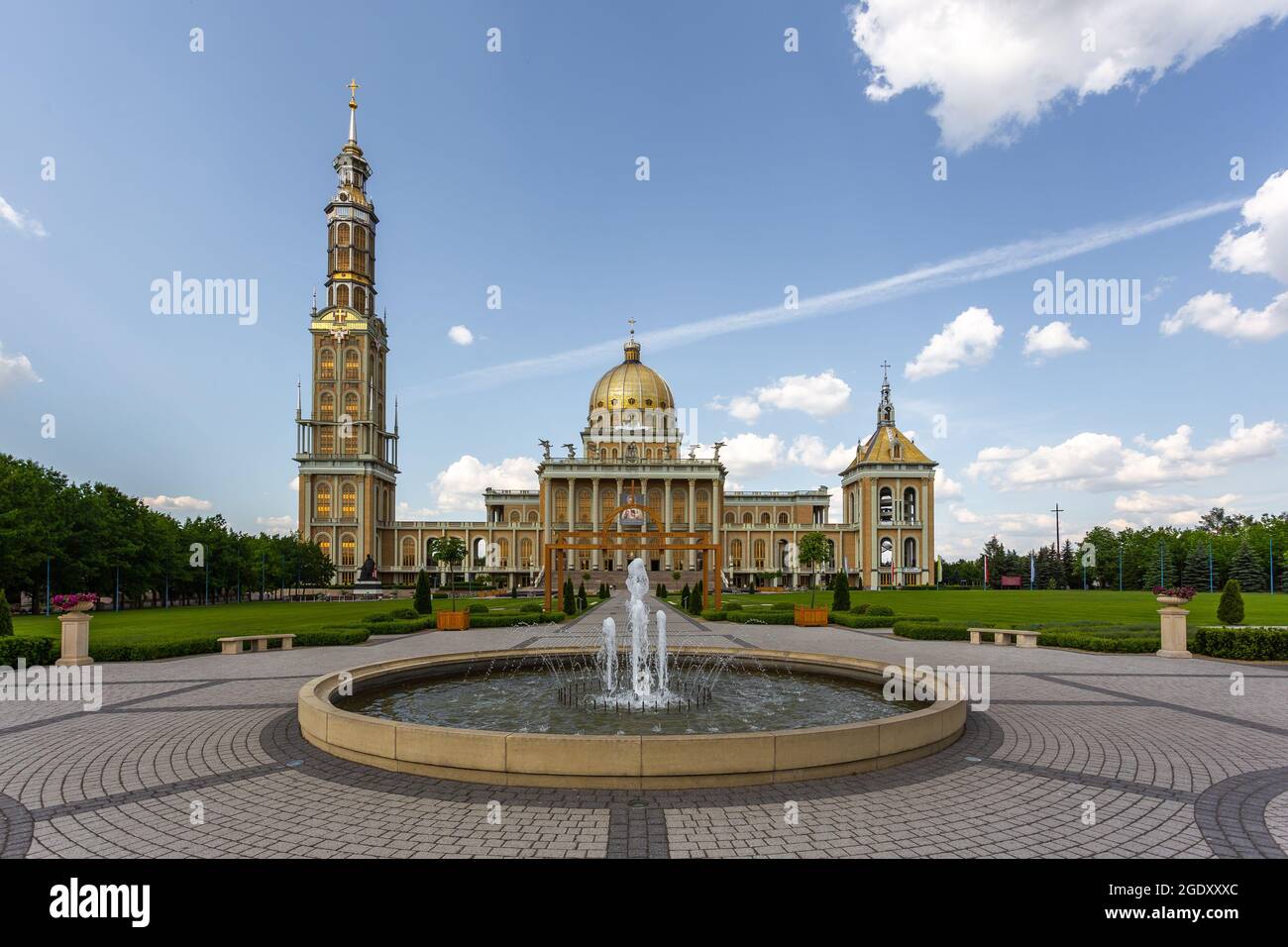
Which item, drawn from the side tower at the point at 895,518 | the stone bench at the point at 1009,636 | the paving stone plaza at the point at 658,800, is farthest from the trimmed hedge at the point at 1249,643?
the side tower at the point at 895,518

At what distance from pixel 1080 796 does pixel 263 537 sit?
8402 cm

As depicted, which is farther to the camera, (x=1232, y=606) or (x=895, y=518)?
(x=895, y=518)

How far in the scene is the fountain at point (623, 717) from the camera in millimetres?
7820

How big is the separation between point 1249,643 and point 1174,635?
173 centimetres

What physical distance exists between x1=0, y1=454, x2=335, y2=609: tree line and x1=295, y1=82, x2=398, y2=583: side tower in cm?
2202

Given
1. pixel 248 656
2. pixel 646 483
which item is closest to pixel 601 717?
pixel 248 656

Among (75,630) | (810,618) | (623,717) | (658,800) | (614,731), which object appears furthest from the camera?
(810,618)

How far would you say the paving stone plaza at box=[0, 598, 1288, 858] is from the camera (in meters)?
6.29

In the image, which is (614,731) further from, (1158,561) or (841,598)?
(1158,561)

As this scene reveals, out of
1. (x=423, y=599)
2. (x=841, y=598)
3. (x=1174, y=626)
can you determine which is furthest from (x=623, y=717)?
(x=841, y=598)

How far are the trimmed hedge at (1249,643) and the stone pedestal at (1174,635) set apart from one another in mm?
781

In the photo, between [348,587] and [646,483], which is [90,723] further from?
[646,483]

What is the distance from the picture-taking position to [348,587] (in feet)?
254

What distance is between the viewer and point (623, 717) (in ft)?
36.3
